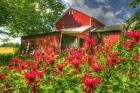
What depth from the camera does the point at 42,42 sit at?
139 feet

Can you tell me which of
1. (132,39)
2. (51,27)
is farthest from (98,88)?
(51,27)

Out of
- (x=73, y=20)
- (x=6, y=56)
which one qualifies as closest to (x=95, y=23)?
(x=73, y=20)

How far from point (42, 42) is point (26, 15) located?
4.21 meters

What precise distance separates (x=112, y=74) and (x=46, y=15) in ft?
182

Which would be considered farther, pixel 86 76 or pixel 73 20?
pixel 73 20

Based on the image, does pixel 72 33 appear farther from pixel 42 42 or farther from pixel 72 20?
pixel 72 20

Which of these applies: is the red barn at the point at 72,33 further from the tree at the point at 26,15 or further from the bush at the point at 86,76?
the bush at the point at 86,76

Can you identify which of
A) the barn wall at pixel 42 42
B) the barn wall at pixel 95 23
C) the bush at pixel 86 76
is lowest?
the barn wall at pixel 42 42

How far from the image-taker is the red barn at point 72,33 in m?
39.0

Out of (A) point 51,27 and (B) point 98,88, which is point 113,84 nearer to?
(B) point 98,88

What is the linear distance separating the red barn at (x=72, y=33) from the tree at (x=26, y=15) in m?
2.44

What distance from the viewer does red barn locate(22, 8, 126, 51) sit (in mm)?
38969

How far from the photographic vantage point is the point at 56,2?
60969 millimetres

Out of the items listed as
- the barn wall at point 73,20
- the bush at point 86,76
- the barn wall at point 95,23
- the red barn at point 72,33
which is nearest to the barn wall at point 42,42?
the red barn at point 72,33
